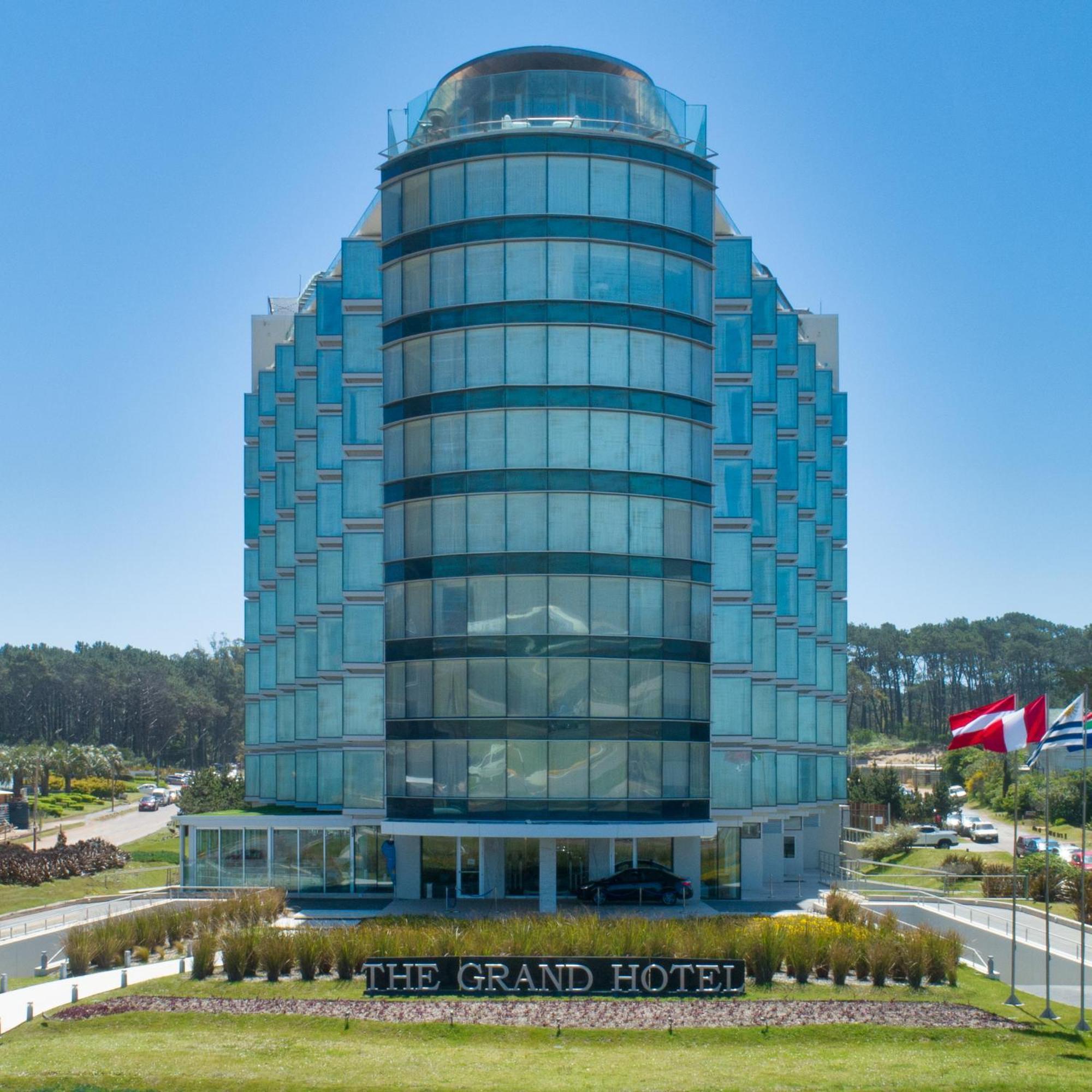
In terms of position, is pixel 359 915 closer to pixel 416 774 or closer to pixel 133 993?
pixel 416 774

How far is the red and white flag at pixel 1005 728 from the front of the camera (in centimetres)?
3058

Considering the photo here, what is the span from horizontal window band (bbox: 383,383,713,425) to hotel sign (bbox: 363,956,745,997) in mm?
24522

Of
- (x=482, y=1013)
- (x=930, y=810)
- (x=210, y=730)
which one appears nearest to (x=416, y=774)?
(x=482, y=1013)

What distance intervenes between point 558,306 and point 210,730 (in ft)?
488

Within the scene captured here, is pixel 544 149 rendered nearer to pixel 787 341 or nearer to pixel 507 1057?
pixel 787 341

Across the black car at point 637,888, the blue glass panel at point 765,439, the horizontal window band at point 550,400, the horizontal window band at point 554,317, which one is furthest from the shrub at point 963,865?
the horizontal window band at point 554,317

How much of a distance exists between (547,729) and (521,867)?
5330 millimetres

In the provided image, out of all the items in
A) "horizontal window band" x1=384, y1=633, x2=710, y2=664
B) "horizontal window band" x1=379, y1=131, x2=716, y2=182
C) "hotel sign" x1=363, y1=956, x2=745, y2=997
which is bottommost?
"hotel sign" x1=363, y1=956, x2=745, y2=997

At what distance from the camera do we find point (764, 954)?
1270 inches

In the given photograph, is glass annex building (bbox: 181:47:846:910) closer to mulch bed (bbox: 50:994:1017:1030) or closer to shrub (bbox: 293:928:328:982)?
shrub (bbox: 293:928:328:982)

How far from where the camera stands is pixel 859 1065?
25.0 meters

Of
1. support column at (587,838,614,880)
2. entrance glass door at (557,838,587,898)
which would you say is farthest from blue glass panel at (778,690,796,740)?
entrance glass door at (557,838,587,898)

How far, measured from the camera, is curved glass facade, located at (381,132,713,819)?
1986 inches

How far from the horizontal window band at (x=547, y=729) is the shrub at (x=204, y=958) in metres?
18.0
